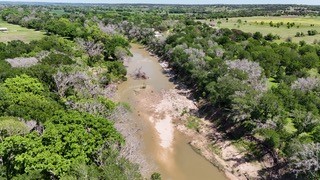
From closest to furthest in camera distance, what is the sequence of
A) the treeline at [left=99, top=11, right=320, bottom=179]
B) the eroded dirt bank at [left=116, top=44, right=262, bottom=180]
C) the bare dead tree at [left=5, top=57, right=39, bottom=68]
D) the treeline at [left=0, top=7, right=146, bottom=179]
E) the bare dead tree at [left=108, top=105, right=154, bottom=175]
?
the treeline at [left=0, top=7, right=146, bottom=179] → the bare dead tree at [left=108, top=105, right=154, bottom=175] → the treeline at [left=99, top=11, right=320, bottom=179] → the eroded dirt bank at [left=116, top=44, right=262, bottom=180] → the bare dead tree at [left=5, top=57, right=39, bottom=68]

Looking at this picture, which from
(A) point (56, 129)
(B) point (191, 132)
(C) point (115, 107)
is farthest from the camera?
(B) point (191, 132)

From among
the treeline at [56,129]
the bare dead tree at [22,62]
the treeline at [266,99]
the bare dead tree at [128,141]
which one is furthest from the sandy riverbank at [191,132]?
the bare dead tree at [22,62]

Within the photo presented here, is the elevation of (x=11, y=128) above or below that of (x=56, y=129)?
below

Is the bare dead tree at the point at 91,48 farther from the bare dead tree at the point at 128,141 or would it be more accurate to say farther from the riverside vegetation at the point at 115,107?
the bare dead tree at the point at 128,141

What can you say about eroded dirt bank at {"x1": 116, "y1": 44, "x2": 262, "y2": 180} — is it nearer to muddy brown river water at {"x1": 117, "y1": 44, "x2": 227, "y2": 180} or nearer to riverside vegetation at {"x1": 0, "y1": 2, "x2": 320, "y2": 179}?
muddy brown river water at {"x1": 117, "y1": 44, "x2": 227, "y2": 180}

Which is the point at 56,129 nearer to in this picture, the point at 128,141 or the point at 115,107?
the point at 128,141

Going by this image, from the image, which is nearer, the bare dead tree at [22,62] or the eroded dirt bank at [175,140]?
the eroded dirt bank at [175,140]

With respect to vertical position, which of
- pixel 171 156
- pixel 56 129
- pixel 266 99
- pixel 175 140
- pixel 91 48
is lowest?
pixel 171 156

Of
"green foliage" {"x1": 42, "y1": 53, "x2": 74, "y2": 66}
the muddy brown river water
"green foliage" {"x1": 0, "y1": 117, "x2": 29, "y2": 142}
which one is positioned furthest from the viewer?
"green foliage" {"x1": 42, "y1": 53, "x2": 74, "y2": 66}

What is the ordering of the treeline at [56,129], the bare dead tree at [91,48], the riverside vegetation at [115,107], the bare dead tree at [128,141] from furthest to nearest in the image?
the bare dead tree at [91,48], the bare dead tree at [128,141], the riverside vegetation at [115,107], the treeline at [56,129]

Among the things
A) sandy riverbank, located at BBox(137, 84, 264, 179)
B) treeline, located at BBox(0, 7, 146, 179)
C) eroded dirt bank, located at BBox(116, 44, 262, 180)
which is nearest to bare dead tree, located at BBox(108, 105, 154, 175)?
treeline, located at BBox(0, 7, 146, 179)

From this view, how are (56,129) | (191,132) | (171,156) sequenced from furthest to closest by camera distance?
(191,132) → (171,156) → (56,129)

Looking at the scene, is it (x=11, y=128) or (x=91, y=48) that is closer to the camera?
(x=11, y=128)

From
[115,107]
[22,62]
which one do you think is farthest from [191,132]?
[22,62]
